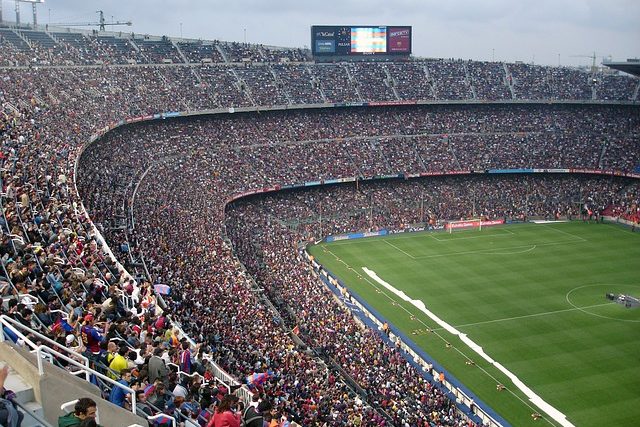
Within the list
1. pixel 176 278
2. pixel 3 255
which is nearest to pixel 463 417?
pixel 176 278

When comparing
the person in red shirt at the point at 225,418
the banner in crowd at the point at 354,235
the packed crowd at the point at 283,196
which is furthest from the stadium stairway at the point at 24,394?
the banner in crowd at the point at 354,235

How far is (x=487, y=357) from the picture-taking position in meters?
35.0

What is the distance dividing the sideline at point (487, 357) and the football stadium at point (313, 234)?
0.12 metres

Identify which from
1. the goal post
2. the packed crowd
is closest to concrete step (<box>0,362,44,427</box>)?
the packed crowd

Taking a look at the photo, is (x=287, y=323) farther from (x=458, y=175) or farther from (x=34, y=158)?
(x=458, y=175)

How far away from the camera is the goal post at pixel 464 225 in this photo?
61144 millimetres

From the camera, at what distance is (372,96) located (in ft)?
238

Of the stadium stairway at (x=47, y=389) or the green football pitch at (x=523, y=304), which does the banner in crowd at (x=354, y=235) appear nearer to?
the green football pitch at (x=523, y=304)

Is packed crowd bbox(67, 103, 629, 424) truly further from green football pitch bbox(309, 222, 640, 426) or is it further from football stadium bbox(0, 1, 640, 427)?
green football pitch bbox(309, 222, 640, 426)

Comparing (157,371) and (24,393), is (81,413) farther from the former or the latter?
(157,371)

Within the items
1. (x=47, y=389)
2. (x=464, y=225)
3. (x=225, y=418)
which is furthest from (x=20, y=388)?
(x=464, y=225)

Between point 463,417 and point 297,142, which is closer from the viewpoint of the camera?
point 463,417

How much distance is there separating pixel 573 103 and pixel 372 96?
22.1 m

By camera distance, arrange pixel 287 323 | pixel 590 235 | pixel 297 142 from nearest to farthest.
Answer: pixel 287 323
pixel 590 235
pixel 297 142
